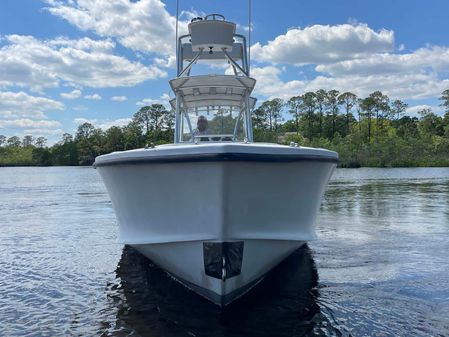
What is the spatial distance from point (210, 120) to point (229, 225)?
3.10 metres

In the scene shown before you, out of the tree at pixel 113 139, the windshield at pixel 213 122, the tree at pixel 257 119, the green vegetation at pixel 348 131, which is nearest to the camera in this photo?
the windshield at pixel 213 122

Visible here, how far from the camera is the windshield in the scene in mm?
7738

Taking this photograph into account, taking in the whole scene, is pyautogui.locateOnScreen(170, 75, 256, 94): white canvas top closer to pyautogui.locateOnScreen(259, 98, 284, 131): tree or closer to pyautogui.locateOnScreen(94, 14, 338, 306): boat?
pyautogui.locateOnScreen(94, 14, 338, 306): boat

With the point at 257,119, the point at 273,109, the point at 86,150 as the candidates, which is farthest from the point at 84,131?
the point at 257,119

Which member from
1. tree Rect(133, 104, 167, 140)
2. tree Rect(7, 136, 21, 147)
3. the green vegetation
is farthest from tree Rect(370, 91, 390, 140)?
tree Rect(7, 136, 21, 147)

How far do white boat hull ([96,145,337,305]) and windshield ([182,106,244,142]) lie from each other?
2.08 metres

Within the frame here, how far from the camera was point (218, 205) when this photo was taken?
16.4 ft

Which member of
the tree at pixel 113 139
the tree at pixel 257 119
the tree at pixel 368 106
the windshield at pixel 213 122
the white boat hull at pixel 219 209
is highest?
the tree at pixel 368 106

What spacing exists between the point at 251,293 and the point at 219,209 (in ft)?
5.05

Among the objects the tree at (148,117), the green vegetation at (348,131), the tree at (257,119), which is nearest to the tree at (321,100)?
the green vegetation at (348,131)

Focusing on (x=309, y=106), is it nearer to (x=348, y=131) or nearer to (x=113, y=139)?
(x=348, y=131)

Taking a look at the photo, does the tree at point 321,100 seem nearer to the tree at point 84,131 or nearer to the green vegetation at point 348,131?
the green vegetation at point 348,131

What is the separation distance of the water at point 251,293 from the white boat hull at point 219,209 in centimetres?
43

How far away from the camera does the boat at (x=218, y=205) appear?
4988 mm
